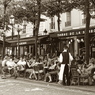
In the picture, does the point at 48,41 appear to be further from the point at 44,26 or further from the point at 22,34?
the point at 22,34

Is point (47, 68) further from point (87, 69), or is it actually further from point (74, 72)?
point (87, 69)

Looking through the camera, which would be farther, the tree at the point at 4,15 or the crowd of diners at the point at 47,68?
the tree at the point at 4,15

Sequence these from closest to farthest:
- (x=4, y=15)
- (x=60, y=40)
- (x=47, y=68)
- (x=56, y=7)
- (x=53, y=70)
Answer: (x=53, y=70) → (x=47, y=68) → (x=56, y=7) → (x=60, y=40) → (x=4, y=15)

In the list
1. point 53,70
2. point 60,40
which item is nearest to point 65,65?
point 53,70

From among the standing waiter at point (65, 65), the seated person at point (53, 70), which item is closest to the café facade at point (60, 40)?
the seated person at point (53, 70)

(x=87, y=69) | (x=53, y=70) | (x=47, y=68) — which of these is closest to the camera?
(x=87, y=69)

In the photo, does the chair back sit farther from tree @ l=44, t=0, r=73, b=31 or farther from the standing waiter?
tree @ l=44, t=0, r=73, b=31

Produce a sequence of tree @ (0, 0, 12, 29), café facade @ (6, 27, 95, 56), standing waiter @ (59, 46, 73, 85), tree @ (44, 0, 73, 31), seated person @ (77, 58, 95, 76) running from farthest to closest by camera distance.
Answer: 1. tree @ (0, 0, 12, 29)
2. tree @ (44, 0, 73, 31)
3. café facade @ (6, 27, 95, 56)
4. standing waiter @ (59, 46, 73, 85)
5. seated person @ (77, 58, 95, 76)

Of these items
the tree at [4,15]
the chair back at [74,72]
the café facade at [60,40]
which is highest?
the tree at [4,15]

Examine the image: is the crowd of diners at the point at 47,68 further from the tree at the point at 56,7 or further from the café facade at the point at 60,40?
the tree at the point at 56,7

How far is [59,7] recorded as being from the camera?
22.3 meters

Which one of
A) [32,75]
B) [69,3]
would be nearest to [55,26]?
[69,3]

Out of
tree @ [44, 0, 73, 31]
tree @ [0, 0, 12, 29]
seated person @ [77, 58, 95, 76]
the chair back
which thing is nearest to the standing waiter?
the chair back

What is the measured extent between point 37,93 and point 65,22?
18.8 m
